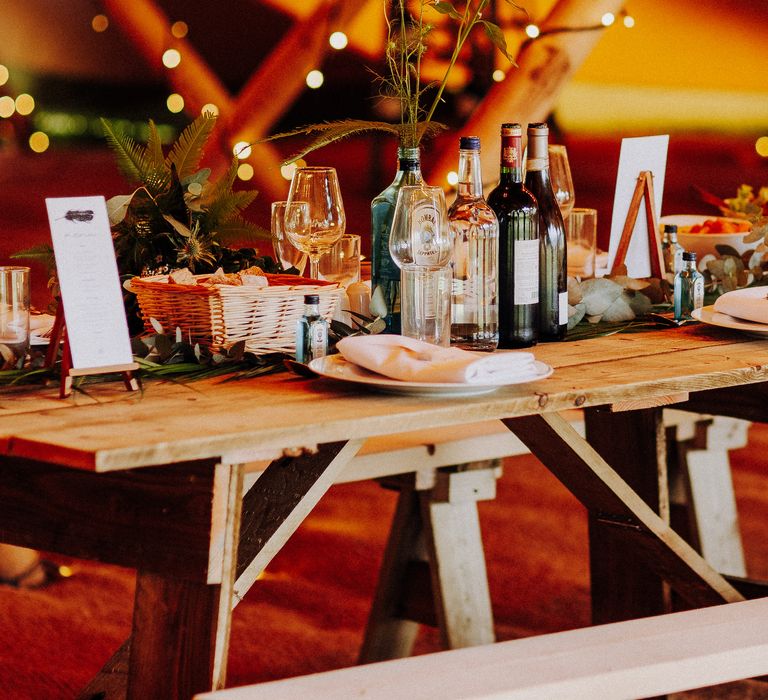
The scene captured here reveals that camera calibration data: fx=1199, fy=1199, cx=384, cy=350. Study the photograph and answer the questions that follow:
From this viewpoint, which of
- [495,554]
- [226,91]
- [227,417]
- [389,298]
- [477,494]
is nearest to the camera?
[227,417]

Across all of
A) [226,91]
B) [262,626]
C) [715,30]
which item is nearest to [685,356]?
[262,626]

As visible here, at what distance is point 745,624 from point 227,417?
765mm

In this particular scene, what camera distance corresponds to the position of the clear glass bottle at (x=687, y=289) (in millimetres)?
1882

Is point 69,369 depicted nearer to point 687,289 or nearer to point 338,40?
point 687,289

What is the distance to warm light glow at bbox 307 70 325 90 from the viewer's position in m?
4.16

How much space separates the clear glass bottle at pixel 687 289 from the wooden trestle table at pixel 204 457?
0.19 m

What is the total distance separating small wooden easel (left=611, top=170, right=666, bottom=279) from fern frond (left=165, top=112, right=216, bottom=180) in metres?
0.75

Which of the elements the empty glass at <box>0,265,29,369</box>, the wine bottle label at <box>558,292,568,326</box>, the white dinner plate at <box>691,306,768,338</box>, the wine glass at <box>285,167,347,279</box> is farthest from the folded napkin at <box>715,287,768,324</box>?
the empty glass at <box>0,265,29,369</box>

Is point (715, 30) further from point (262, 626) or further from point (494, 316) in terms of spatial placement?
point (494, 316)

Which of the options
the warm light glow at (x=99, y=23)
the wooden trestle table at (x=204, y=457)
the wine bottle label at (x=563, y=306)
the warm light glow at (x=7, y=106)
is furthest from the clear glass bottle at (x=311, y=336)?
the warm light glow at (x=99, y=23)

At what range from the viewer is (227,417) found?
1.32 metres

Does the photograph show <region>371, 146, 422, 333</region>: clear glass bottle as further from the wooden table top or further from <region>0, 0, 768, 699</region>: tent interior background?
<region>0, 0, 768, 699</region>: tent interior background

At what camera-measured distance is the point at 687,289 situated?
6.23ft

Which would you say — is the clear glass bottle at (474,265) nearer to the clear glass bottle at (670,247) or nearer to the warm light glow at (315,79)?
the clear glass bottle at (670,247)
